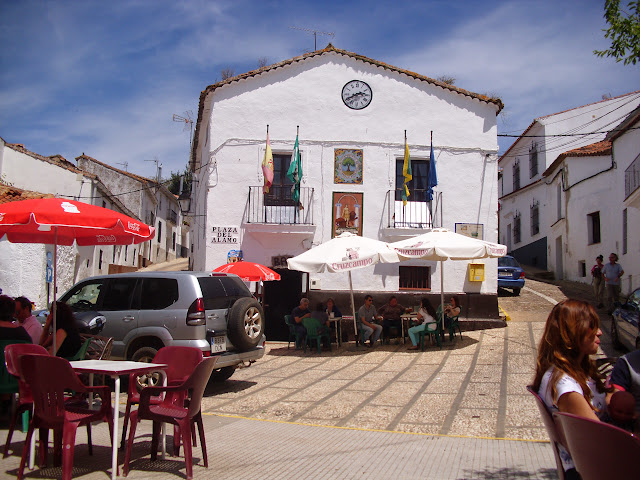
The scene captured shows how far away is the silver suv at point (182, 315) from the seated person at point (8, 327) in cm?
247

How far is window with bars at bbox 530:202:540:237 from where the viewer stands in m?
31.2

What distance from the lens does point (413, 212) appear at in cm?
1730

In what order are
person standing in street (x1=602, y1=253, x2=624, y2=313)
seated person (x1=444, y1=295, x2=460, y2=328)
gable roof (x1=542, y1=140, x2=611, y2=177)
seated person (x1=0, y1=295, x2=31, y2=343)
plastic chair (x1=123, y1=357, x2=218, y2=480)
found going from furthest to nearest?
gable roof (x1=542, y1=140, x2=611, y2=177), person standing in street (x1=602, y1=253, x2=624, y2=313), seated person (x1=444, y1=295, x2=460, y2=328), seated person (x1=0, y1=295, x2=31, y2=343), plastic chair (x1=123, y1=357, x2=218, y2=480)

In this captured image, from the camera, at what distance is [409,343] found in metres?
14.3

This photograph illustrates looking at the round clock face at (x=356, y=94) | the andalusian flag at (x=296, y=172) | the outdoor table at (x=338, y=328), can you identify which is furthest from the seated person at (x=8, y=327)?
the round clock face at (x=356, y=94)

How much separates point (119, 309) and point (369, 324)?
6812mm

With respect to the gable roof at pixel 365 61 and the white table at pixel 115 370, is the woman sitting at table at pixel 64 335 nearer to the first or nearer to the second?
the white table at pixel 115 370

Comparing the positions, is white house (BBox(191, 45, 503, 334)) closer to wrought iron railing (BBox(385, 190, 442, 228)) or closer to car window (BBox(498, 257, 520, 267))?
wrought iron railing (BBox(385, 190, 442, 228))

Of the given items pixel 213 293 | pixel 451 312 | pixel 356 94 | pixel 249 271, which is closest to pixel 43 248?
pixel 249 271

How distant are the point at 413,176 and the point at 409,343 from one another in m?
5.76

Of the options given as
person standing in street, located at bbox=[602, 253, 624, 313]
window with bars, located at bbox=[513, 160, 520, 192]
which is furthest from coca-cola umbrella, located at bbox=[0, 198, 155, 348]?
window with bars, located at bbox=[513, 160, 520, 192]

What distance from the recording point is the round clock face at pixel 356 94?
1766cm

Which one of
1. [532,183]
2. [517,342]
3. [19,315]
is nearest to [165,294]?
[19,315]

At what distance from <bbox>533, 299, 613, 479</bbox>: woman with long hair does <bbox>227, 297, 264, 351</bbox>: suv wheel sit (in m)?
5.67
